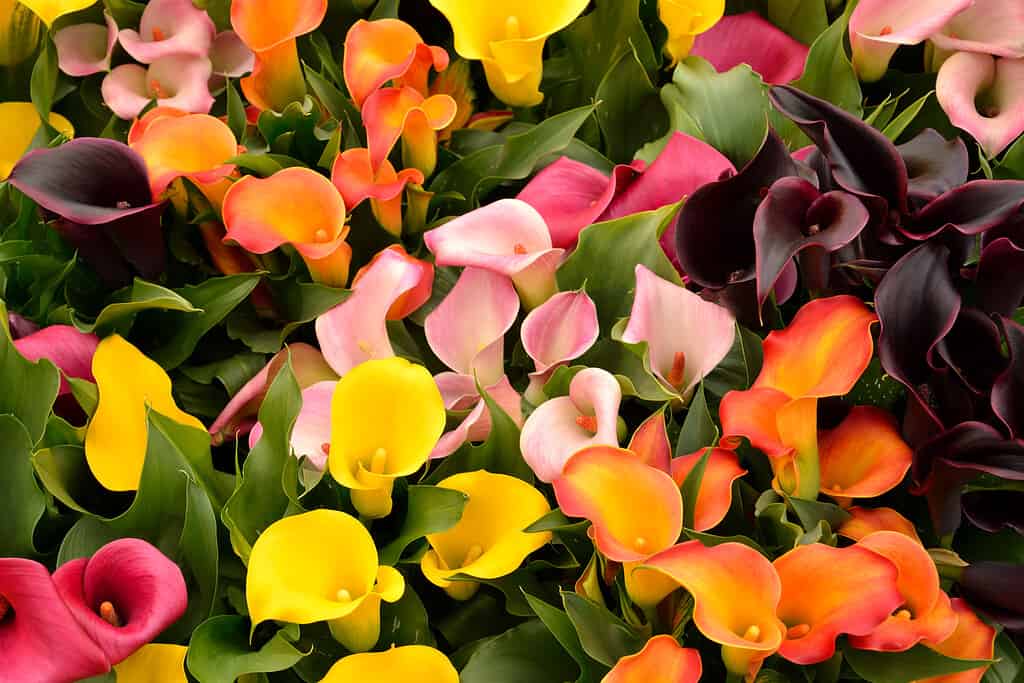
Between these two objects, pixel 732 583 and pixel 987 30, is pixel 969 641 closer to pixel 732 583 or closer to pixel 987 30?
pixel 732 583

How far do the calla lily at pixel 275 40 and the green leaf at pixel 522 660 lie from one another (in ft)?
1.50

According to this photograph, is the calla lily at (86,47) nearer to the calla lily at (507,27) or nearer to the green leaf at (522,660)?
the calla lily at (507,27)

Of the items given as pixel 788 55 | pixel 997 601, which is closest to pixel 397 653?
pixel 997 601

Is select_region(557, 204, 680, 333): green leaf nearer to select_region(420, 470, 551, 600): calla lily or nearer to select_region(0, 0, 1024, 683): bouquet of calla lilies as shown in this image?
select_region(0, 0, 1024, 683): bouquet of calla lilies

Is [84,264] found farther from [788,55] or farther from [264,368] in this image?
[788,55]

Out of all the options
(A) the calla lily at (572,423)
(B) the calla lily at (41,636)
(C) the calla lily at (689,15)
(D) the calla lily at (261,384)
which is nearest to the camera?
(B) the calla lily at (41,636)

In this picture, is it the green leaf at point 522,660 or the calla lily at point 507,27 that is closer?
the green leaf at point 522,660

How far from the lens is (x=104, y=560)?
20.9 inches

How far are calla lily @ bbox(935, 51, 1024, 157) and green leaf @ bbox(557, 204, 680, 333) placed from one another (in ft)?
0.83

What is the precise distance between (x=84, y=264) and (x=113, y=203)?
2.2 inches

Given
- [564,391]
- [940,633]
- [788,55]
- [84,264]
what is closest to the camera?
[940,633]

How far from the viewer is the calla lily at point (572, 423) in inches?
23.0

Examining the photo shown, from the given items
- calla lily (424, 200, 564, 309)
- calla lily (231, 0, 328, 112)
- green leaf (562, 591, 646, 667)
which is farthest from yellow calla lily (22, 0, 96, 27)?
green leaf (562, 591, 646, 667)

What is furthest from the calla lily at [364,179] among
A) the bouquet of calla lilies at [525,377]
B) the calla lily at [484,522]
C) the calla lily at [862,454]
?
the calla lily at [862,454]
